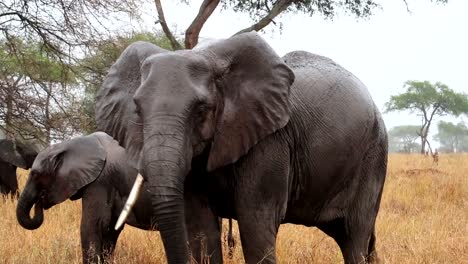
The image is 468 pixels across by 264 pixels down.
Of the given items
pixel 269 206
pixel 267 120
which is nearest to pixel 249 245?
pixel 269 206

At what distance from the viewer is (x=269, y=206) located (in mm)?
3328

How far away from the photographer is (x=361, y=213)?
426cm

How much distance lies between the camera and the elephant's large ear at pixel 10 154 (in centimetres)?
1076

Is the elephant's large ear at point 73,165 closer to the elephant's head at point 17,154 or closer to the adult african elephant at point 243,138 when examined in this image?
the adult african elephant at point 243,138

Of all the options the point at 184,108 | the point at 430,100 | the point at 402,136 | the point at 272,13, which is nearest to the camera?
the point at 184,108

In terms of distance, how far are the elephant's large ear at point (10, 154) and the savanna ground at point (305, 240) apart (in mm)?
2652

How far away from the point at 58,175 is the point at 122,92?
171 centimetres

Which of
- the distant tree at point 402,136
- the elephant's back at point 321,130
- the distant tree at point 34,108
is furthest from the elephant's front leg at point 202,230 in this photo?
the distant tree at point 402,136

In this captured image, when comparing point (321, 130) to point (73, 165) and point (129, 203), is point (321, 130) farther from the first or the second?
point (73, 165)

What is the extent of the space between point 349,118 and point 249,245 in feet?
3.52

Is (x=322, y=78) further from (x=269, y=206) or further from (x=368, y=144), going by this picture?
(x=269, y=206)

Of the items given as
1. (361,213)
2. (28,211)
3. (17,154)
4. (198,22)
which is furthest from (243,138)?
(198,22)

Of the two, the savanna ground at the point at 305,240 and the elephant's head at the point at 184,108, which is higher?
the elephant's head at the point at 184,108

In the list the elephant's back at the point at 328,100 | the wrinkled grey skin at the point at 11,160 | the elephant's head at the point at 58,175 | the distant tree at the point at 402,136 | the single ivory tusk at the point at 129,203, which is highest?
the elephant's back at the point at 328,100
